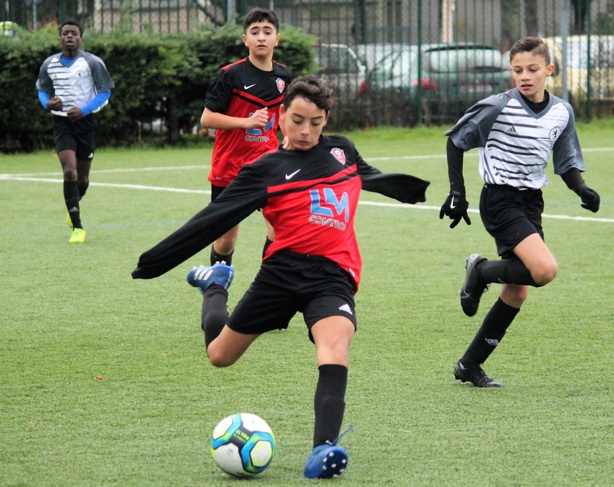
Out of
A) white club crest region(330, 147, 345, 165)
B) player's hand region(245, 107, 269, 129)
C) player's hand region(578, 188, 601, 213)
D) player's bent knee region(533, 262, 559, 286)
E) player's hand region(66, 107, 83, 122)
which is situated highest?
player's hand region(245, 107, 269, 129)

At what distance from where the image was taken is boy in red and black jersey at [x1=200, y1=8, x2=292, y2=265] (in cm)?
749

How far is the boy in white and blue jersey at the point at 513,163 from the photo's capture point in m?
5.81

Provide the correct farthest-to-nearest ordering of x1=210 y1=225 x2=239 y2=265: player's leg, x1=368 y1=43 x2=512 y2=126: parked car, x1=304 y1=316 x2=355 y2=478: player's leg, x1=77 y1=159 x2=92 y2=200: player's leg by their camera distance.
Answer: x1=368 y1=43 x2=512 y2=126: parked car
x1=77 y1=159 x2=92 y2=200: player's leg
x1=210 y1=225 x2=239 y2=265: player's leg
x1=304 y1=316 x2=355 y2=478: player's leg

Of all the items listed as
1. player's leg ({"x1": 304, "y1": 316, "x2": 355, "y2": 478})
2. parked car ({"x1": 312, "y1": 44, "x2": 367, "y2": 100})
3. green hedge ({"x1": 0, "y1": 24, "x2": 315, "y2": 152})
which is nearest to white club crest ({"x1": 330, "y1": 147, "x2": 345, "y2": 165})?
player's leg ({"x1": 304, "y1": 316, "x2": 355, "y2": 478})

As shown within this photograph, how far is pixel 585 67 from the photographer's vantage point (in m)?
23.5

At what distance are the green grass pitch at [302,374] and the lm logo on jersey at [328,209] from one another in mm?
953

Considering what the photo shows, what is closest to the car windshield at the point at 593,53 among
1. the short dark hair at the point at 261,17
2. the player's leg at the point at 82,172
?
the player's leg at the point at 82,172

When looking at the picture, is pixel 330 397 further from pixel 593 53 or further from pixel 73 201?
pixel 593 53

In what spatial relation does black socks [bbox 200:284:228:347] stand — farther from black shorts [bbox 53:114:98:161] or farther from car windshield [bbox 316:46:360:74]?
car windshield [bbox 316:46:360:74]

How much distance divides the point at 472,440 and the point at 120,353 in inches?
98.0

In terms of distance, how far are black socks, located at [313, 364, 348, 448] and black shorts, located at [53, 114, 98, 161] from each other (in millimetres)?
7328

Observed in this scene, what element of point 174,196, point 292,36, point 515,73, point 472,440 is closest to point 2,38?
point 292,36

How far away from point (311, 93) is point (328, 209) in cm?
48

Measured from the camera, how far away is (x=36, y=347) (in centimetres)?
669
